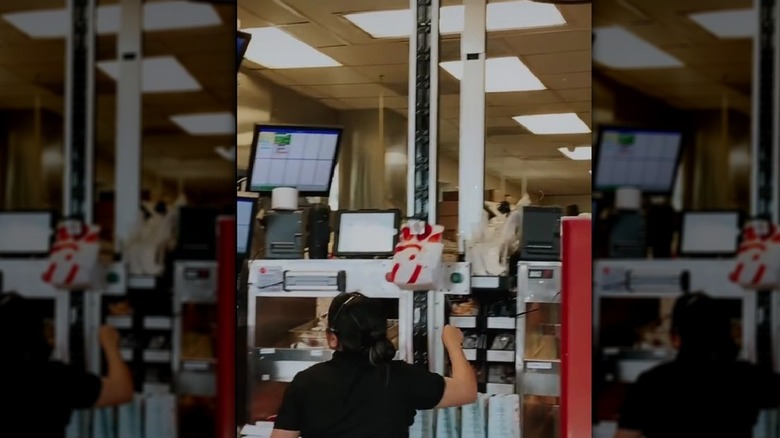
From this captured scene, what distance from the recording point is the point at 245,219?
2297 mm

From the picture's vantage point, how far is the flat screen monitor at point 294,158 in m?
2.26

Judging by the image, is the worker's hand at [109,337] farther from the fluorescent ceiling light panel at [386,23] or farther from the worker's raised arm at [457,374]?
the fluorescent ceiling light panel at [386,23]

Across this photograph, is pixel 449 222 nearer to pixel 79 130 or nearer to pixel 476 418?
pixel 476 418

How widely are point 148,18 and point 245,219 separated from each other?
0.80m

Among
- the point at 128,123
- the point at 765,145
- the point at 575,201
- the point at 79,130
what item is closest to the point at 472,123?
the point at 575,201

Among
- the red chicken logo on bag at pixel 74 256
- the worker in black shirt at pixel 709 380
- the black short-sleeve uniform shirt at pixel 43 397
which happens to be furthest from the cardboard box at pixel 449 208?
the black short-sleeve uniform shirt at pixel 43 397

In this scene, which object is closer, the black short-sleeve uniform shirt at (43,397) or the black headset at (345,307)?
the black headset at (345,307)

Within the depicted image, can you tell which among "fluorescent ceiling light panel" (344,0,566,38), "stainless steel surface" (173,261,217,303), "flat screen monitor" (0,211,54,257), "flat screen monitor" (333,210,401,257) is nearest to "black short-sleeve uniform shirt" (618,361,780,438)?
"flat screen monitor" (333,210,401,257)

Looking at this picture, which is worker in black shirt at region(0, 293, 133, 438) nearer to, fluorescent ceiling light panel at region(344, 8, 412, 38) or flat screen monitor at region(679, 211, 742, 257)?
fluorescent ceiling light panel at region(344, 8, 412, 38)

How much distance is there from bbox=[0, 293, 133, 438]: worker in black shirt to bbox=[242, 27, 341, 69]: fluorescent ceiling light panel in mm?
1063

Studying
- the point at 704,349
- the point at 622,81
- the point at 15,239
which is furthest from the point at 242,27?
the point at 704,349

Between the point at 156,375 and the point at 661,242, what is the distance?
1730mm

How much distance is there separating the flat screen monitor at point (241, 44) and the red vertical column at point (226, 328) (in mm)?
527

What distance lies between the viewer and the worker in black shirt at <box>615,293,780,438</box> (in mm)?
2131
